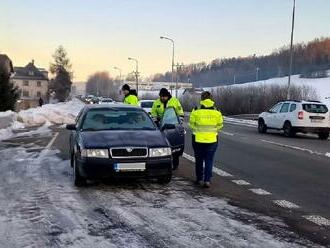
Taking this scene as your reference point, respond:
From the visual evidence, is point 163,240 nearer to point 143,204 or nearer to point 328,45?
point 143,204

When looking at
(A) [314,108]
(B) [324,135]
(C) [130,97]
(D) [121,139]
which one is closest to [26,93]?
(A) [314,108]

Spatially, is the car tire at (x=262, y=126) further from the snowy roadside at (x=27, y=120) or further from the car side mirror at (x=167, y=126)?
the car side mirror at (x=167, y=126)

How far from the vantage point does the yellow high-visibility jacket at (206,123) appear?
10172mm

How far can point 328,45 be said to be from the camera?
157375 millimetres

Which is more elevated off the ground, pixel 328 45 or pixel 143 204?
pixel 328 45

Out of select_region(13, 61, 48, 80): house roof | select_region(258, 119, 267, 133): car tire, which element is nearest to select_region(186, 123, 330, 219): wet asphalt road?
select_region(258, 119, 267, 133): car tire

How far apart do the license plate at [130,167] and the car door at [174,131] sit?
7.50 ft

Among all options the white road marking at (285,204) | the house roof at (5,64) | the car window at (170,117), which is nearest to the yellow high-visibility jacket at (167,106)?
the car window at (170,117)

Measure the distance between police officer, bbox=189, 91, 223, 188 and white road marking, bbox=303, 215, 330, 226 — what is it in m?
2.71

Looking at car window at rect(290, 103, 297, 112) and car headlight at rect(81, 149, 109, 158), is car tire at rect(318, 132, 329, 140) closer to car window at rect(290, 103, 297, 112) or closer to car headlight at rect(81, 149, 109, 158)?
car window at rect(290, 103, 297, 112)

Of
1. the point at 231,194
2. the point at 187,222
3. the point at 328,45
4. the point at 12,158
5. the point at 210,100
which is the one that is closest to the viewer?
the point at 187,222

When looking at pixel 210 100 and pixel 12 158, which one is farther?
pixel 12 158

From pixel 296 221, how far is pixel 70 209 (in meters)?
3.07

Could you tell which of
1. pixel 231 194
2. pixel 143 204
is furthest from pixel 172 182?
pixel 143 204
